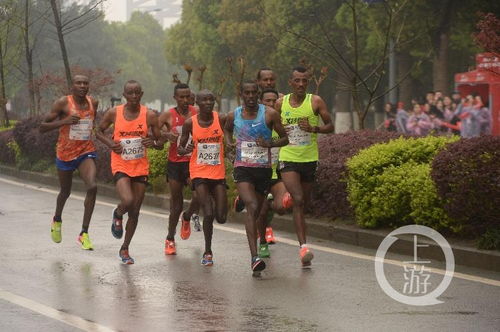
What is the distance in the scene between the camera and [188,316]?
8.71m

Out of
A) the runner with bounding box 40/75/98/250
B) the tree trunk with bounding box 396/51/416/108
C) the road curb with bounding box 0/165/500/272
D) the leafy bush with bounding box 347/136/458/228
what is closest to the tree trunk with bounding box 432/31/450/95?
the tree trunk with bounding box 396/51/416/108

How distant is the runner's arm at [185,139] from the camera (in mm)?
11750

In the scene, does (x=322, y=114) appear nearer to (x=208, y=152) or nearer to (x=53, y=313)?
(x=208, y=152)

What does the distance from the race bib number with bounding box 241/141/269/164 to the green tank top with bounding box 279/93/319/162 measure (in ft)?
1.53

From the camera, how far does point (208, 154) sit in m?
11.7

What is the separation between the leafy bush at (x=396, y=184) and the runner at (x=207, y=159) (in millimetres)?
1920

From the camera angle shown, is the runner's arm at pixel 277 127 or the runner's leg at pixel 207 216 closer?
the runner's arm at pixel 277 127

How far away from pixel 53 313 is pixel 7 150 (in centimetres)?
1844

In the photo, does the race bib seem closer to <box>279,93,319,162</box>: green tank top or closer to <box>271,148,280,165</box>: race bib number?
<box>271,148,280,165</box>: race bib number

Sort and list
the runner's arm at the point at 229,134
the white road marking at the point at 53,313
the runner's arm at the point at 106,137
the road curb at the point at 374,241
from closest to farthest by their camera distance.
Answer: the white road marking at the point at 53,313 < the road curb at the point at 374,241 < the runner's arm at the point at 229,134 < the runner's arm at the point at 106,137

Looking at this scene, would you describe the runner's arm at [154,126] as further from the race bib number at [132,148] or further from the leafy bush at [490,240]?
the leafy bush at [490,240]

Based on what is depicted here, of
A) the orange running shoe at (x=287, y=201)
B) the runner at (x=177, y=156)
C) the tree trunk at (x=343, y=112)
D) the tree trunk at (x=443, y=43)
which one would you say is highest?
the tree trunk at (x=443, y=43)

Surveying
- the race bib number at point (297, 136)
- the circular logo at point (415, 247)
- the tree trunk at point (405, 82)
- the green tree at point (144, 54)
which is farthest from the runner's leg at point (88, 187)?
the green tree at point (144, 54)

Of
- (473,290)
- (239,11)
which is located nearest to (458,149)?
(473,290)
